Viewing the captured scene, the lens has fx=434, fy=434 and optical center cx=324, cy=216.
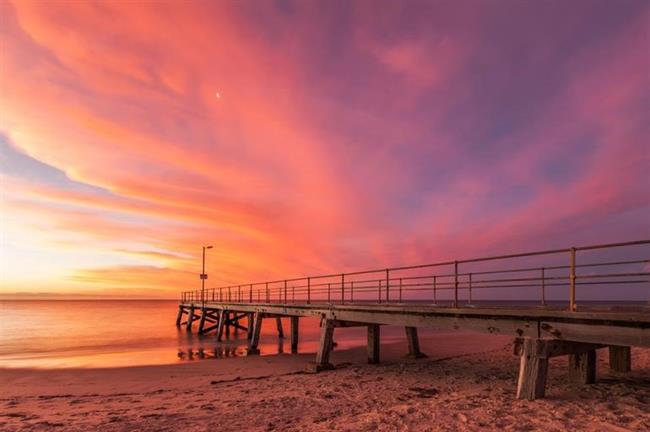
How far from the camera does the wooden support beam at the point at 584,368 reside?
10109 millimetres

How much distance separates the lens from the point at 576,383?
10.1m

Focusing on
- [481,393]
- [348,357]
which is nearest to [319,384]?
[481,393]

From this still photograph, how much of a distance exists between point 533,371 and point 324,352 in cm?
882

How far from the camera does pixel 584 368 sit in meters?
10.2

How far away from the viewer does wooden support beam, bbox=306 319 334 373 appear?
1551 centimetres

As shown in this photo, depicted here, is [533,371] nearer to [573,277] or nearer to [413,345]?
[573,277]

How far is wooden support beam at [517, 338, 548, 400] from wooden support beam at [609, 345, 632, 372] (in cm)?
524

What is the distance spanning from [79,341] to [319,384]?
33446mm

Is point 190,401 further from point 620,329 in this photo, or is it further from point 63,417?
point 620,329

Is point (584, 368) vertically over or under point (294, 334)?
over

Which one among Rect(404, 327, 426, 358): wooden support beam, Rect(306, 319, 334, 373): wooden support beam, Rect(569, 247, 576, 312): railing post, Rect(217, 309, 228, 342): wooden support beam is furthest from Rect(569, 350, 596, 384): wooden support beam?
Rect(217, 309, 228, 342): wooden support beam

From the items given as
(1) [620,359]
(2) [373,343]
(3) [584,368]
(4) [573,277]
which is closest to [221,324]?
(2) [373,343]

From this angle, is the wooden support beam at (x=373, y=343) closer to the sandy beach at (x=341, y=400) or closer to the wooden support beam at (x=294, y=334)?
the sandy beach at (x=341, y=400)

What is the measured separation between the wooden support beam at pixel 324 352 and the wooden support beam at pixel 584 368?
7.97 m
